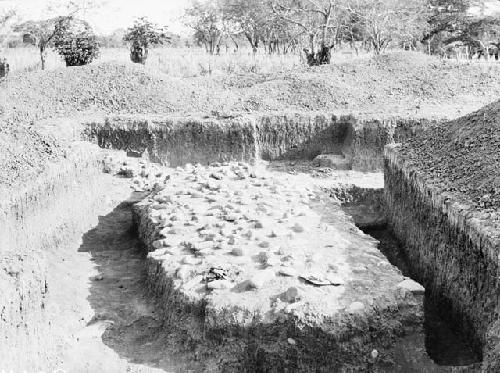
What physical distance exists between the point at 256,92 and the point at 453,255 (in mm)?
8920

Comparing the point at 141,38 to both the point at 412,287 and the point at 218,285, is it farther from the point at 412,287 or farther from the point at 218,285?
the point at 412,287

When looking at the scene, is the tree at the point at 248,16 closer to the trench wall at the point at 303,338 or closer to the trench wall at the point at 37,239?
the trench wall at the point at 37,239

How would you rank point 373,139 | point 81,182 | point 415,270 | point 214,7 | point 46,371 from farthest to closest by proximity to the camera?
point 214,7, point 373,139, point 81,182, point 415,270, point 46,371

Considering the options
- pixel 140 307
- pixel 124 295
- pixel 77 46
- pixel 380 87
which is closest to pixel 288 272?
pixel 140 307

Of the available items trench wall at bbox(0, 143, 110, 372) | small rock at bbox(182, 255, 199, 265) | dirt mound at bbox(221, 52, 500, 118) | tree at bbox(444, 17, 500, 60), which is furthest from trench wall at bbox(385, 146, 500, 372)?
tree at bbox(444, 17, 500, 60)

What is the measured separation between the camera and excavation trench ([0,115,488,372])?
202 inches

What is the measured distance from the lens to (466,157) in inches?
294

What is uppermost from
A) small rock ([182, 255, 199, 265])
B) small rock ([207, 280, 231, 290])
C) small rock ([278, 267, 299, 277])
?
small rock ([278, 267, 299, 277])

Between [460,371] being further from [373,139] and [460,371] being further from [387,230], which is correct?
[373,139]

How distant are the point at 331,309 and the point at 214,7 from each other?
2953 centimetres

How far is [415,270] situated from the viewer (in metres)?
7.37

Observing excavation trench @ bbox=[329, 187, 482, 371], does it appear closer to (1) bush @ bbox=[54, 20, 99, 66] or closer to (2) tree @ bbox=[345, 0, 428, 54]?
(1) bush @ bbox=[54, 20, 99, 66]

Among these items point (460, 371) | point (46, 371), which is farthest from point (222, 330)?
point (460, 371)

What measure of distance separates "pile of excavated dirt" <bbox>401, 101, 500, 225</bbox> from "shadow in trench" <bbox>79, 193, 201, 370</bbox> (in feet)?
10.5
